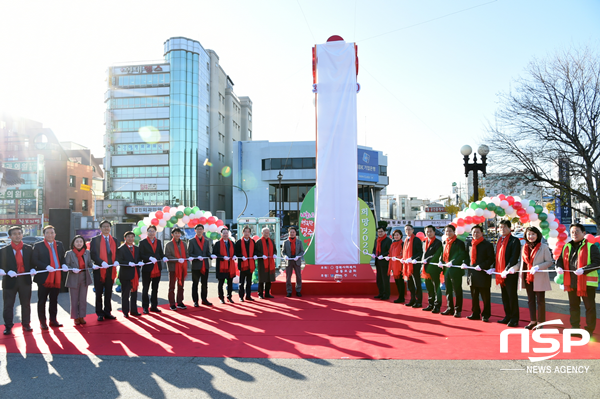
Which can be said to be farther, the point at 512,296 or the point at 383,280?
the point at 383,280

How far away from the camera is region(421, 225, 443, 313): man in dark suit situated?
784cm

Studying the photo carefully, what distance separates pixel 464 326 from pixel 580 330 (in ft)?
5.36

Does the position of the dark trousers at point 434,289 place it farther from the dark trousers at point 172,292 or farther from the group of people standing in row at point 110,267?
the dark trousers at point 172,292

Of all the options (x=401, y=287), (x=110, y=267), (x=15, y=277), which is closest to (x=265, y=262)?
(x=401, y=287)

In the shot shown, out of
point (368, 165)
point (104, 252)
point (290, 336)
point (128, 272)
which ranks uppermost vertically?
point (368, 165)

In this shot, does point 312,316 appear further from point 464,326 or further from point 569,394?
point 569,394

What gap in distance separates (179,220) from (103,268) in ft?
14.3

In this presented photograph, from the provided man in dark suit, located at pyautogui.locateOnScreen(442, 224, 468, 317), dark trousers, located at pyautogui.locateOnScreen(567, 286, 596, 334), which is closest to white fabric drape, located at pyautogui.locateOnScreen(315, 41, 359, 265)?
man in dark suit, located at pyautogui.locateOnScreen(442, 224, 468, 317)

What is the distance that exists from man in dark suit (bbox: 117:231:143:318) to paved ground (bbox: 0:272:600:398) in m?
2.56

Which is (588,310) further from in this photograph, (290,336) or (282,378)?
(282,378)

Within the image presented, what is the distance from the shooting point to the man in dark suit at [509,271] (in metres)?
6.54

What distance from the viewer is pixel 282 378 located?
175 inches

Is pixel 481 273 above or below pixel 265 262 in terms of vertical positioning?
above

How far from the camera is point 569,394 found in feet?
12.7
